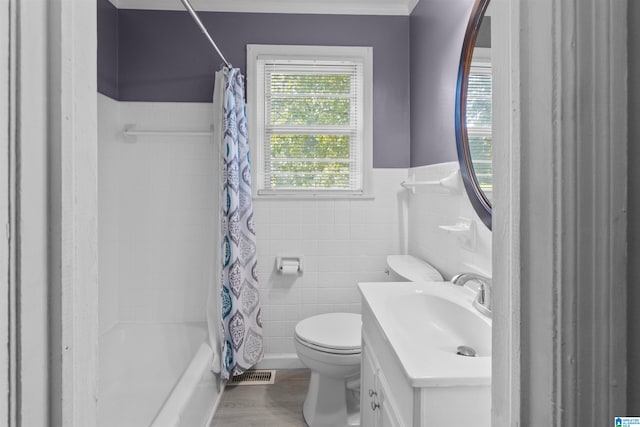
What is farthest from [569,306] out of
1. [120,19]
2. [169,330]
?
[120,19]

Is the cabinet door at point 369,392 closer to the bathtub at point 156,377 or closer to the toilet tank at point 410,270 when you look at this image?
the toilet tank at point 410,270

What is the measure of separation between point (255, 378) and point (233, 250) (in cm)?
92

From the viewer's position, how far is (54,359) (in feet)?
1.13

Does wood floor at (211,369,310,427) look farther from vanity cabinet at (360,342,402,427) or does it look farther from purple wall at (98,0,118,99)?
purple wall at (98,0,118,99)

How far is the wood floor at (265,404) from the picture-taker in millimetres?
1795

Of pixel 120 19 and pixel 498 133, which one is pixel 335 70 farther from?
pixel 498 133

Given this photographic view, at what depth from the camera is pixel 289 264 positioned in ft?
7.44

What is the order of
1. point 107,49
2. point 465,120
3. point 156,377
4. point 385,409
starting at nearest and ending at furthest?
point 385,409, point 465,120, point 156,377, point 107,49

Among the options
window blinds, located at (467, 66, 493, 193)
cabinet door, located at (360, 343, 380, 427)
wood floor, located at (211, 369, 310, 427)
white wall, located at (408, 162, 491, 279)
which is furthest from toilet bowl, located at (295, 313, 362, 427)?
window blinds, located at (467, 66, 493, 193)

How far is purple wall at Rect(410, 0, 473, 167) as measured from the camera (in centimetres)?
166

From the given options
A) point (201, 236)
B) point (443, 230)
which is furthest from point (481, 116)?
point (201, 236)

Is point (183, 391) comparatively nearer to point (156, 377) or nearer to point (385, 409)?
point (156, 377)

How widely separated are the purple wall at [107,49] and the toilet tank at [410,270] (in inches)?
83.2

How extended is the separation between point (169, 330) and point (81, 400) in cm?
211
